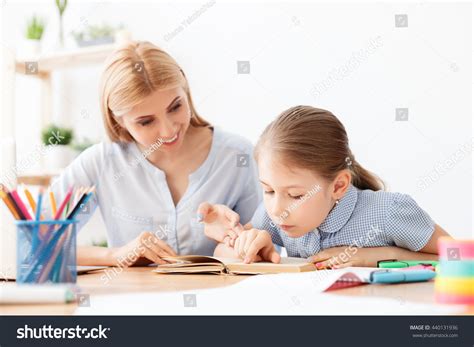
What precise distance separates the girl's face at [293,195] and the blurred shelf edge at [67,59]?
1466 mm

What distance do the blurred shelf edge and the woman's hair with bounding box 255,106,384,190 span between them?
1379 mm

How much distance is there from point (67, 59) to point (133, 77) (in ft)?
4.55

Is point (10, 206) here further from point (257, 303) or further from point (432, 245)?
point (432, 245)

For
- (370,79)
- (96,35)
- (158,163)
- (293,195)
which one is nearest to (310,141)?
(293,195)

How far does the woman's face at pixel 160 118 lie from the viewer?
1.49 metres

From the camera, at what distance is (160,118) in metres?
1.50

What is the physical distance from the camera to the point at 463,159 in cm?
198

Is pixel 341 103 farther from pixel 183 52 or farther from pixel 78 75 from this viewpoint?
pixel 78 75

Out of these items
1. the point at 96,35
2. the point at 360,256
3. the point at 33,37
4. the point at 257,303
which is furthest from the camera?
the point at 33,37

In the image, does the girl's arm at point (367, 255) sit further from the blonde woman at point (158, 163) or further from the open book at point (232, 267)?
the blonde woman at point (158, 163)

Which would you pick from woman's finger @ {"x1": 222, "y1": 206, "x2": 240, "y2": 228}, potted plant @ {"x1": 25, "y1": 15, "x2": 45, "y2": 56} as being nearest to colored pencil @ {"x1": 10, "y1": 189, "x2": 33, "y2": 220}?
woman's finger @ {"x1": 222, "y1": 206, "x2": 240, "y2": 228}

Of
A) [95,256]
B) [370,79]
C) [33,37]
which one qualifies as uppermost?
[33,37]

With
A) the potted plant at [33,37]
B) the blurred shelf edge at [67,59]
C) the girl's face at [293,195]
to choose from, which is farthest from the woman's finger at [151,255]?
the potted plant at [33,37]
